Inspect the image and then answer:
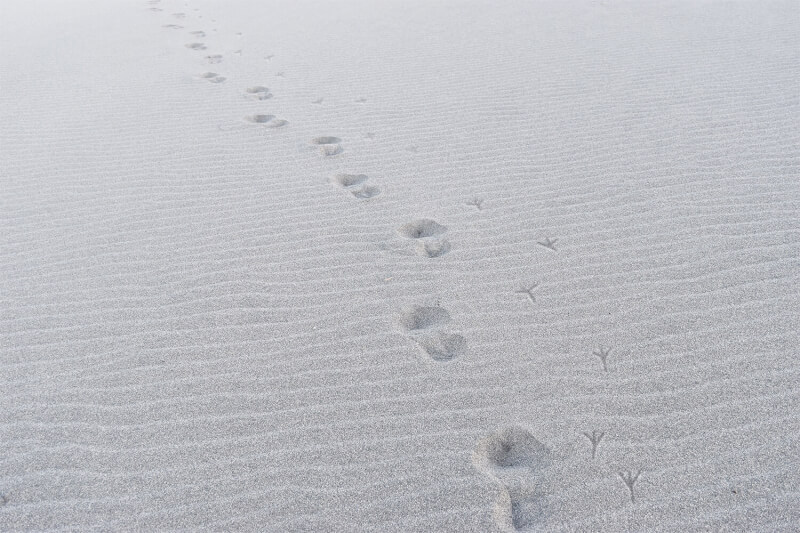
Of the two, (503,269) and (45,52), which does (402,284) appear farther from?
(45,52)

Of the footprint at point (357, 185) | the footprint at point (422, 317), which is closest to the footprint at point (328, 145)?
the footprint at point (357, 185)

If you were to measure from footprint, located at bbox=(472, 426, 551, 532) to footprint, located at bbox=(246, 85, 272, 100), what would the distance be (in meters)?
4.22

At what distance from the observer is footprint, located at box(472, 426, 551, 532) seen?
1.96 metres

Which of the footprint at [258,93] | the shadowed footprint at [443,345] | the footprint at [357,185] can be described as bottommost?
the footprint at [258,93]

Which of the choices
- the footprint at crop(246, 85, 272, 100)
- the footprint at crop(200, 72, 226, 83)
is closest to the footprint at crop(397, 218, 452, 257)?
the footprint at crop(246, 85, 272, 100)

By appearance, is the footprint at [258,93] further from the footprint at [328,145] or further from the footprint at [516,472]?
the footprint at [516,472]

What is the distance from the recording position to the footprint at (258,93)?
5.72m

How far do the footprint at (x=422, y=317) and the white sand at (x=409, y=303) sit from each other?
11mm

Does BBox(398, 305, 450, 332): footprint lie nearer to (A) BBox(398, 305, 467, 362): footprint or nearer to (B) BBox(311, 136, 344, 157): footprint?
(A) BBox(398, 305, 467, 362): footprint

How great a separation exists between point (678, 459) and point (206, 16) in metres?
8.69

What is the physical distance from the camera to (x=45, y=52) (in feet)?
24.4

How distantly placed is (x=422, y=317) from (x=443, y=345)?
0.23 metres

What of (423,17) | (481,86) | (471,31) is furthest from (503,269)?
(423,17)

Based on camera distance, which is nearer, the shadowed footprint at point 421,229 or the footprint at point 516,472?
the footprint at point 516,472
